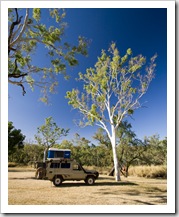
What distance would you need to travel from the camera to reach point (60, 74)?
7.07 metres

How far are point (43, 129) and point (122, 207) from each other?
43.0 ft

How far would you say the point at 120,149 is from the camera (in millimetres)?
13562

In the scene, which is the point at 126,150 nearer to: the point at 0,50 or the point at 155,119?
the point at 155,119

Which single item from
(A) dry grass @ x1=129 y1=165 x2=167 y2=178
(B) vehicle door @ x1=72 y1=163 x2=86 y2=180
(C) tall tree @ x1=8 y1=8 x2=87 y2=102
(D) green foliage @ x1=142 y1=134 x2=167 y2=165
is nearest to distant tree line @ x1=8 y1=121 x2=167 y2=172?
(D) green foliage @ x1=142 y1=134 x2=167 y2=165

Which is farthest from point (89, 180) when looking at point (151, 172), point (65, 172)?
point (151, 172)

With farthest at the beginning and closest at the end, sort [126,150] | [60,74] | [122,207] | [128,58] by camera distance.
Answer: [126,150] → [128,58] → [60,74] → [122,207]

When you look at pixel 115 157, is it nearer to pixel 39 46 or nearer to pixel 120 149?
pixel 120 149

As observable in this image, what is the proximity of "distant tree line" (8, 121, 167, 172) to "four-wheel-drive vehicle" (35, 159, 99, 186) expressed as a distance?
5074 millimetres

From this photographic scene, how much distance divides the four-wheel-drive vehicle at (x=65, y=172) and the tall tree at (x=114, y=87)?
1.73 metres

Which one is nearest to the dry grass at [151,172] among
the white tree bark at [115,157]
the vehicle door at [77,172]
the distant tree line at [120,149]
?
the distant tree line at [120,149]

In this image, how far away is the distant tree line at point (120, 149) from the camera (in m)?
13.6

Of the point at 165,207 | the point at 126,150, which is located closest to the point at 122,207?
the point at 165,207

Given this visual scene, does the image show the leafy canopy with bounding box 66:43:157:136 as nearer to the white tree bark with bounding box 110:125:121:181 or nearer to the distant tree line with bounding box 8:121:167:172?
the white tree bark with bounding box 110:125:121:181

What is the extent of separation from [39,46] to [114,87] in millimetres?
4228
